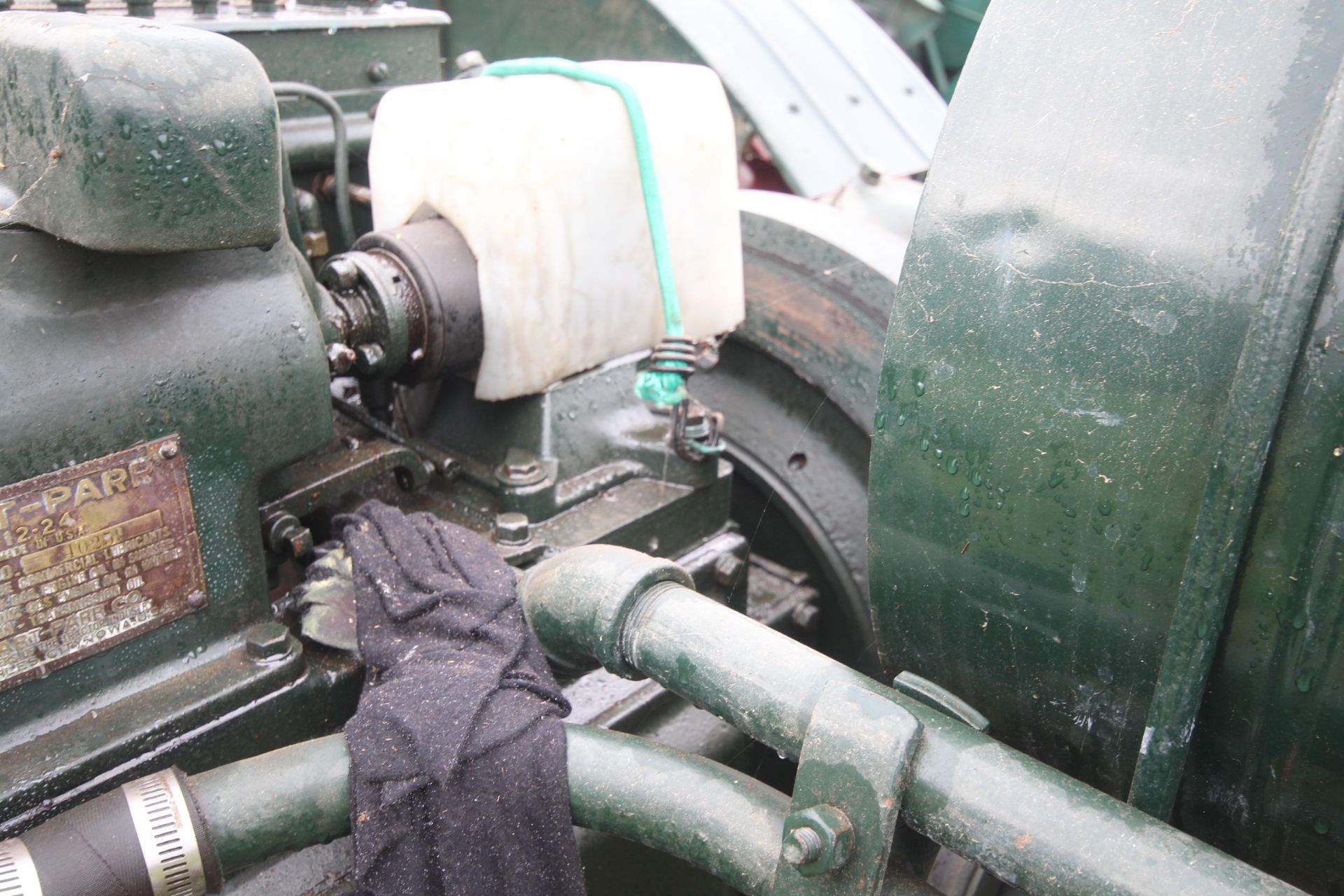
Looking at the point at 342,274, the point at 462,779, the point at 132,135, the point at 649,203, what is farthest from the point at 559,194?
the point at 462,779

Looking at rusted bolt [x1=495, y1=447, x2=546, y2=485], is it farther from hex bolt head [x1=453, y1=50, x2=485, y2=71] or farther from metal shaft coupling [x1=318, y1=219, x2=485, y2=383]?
hex bolt head [x1=453, y1=50, x2=485, y2=71]

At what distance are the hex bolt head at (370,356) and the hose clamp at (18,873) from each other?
0.57 m

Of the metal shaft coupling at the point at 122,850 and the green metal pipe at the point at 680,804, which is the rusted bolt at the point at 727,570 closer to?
the green metal pipe at the point at 680,804

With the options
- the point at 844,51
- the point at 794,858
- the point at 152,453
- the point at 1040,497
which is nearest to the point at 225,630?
the point at 152,453

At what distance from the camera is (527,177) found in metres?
1.19

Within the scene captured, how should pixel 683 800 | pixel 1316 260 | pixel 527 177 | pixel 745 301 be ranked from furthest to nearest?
pixel 745 301
pixel 527 177
pixel 683 800
pixel 1316 260

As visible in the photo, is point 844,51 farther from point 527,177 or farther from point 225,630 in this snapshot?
point 225,630

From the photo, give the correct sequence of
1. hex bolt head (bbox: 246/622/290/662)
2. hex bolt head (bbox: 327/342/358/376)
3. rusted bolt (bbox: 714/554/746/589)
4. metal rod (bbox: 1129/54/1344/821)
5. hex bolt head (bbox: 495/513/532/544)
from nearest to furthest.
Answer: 1. metal rod (bbox: 1129/54/1344/821)
2. hex bolt head (bbox: 246/622/290/662)
3. hex bolt head (bbox: 327/342/358/376)
4. hex bolt head (bbox: 495/513/532/544)
5. rusted bolt (bbox: 714/554/746/589)

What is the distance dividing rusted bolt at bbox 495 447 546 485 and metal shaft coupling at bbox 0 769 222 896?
0.55 metres

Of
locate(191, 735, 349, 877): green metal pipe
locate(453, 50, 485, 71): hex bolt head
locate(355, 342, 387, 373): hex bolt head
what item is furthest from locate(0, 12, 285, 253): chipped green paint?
locate(453, 50, 485, 71): hex bolt head

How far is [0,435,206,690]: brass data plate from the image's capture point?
86 cm

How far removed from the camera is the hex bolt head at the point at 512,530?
1.24 m

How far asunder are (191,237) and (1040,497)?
0.66 metres

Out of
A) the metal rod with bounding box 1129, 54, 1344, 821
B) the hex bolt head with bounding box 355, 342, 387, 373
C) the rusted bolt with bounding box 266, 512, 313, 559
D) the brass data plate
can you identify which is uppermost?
A: the metal rod with bounding box 1129, 54, 1344, 821
